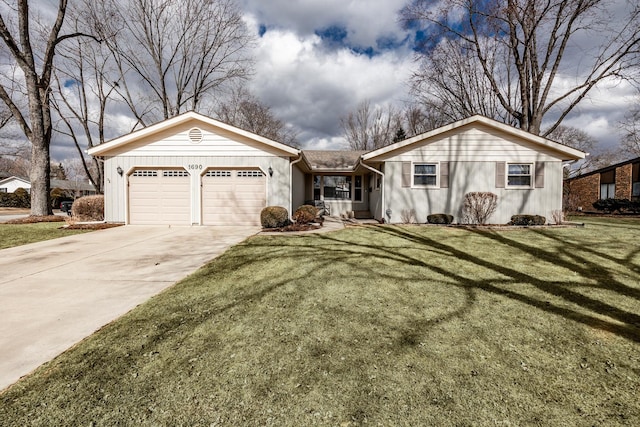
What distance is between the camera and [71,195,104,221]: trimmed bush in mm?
12016

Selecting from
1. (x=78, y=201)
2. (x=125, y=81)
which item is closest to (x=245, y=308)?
(x=78, y=201)

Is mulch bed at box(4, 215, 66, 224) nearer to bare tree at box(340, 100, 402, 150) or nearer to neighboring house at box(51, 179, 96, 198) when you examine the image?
bare tree at box(340, 100, 402, 150)

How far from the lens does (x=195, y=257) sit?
20.0 ft

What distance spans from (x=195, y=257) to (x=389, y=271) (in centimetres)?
411

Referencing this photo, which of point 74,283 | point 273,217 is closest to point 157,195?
point 273,217

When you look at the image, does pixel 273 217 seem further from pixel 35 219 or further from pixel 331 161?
pixel 35 219

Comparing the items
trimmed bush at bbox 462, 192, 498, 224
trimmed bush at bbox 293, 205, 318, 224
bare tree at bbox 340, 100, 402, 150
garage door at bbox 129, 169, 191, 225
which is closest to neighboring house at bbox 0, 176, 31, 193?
garage door at bbox 129, 169, 191, 225

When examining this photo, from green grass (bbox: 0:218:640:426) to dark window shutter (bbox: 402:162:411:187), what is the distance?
7043 millimetres

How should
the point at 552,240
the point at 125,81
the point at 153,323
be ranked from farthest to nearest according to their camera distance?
the point at 125,81, the point at 552,240, the point at 153,323

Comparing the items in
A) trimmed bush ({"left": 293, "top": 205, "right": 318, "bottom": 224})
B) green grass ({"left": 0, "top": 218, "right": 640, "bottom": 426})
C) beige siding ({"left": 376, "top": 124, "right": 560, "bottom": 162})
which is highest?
beige siding ({"left": 376, "top": 124, "right": 560, "bottom": 162})

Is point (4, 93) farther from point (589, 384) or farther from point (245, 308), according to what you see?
point (589, 384)

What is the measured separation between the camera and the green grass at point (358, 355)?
182cm

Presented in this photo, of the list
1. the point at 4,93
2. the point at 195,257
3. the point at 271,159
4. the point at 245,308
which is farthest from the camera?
the point at 4,93

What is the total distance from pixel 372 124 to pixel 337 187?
793 inches
